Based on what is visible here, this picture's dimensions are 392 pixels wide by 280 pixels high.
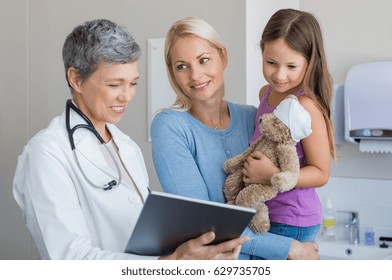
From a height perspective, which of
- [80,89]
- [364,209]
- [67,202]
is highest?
[80,89]

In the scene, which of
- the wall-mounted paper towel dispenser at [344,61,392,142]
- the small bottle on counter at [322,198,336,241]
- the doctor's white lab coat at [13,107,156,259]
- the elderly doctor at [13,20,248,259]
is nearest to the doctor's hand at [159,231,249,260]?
the elderly doctor at [13,20,248,259]

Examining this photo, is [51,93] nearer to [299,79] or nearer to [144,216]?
[299,79]

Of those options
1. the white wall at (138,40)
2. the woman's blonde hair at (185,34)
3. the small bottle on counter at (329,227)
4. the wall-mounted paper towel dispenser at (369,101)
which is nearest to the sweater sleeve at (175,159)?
the woman's blonde hair at (185,34)

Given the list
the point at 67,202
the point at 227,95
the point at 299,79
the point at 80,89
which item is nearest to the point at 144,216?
the point at 67,202

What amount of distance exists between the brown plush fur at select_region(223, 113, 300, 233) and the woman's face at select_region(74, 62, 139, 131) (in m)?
0.28

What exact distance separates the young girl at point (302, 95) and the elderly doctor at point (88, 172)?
233 millimetres

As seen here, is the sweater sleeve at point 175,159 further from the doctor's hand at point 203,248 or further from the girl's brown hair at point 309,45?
the girl's brown hair at point 309,45

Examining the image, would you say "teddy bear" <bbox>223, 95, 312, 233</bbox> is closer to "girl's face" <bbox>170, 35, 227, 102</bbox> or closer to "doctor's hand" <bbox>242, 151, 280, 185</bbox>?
"doctor's hand" <bbox>242, 151, 280, 185</bbox>

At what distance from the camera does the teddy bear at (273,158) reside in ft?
3.91

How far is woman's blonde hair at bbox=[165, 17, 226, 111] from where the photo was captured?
1242 mm

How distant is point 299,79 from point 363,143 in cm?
123

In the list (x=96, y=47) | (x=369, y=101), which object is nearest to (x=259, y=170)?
(x=96, y=47)

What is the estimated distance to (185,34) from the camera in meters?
1.25
